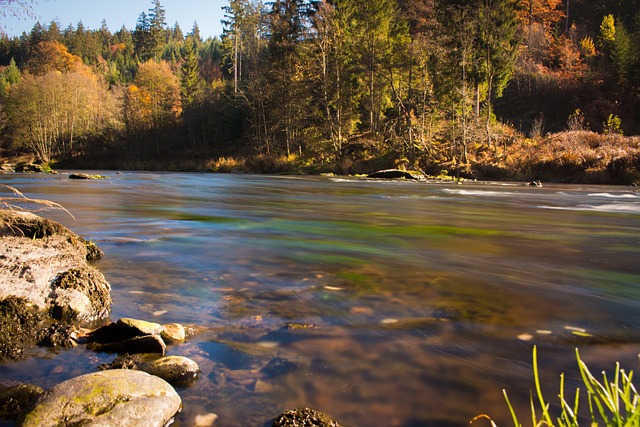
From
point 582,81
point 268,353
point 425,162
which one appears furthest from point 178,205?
point 582,81

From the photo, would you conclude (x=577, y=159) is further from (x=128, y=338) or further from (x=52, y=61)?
(x=52, y=61)

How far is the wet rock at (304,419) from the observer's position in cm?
257

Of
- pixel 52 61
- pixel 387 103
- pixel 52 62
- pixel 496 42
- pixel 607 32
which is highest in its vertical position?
pixel 52 61

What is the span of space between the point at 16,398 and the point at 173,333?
46.9 inches

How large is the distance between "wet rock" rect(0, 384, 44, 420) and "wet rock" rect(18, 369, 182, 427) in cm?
19

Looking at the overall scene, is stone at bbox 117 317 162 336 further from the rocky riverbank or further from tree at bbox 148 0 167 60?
tree at bbox 148 0 167 60

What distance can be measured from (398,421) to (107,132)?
6864cm

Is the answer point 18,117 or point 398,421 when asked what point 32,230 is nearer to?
point 398,421

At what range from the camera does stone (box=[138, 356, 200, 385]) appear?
3129 mm

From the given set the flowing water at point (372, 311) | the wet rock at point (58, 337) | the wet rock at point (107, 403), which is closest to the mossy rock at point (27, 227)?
the flowing water at point (372, 311)

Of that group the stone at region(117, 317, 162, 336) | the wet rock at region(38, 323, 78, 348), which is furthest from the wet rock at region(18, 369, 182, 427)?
the wet rock at region(38, 323, 78, 348)

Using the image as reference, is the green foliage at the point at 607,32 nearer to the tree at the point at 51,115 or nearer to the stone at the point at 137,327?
the stone at the point at 137,327

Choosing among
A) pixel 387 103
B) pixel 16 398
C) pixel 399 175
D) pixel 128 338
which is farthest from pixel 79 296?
pixel 387 103

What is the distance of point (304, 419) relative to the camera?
2.60 m
